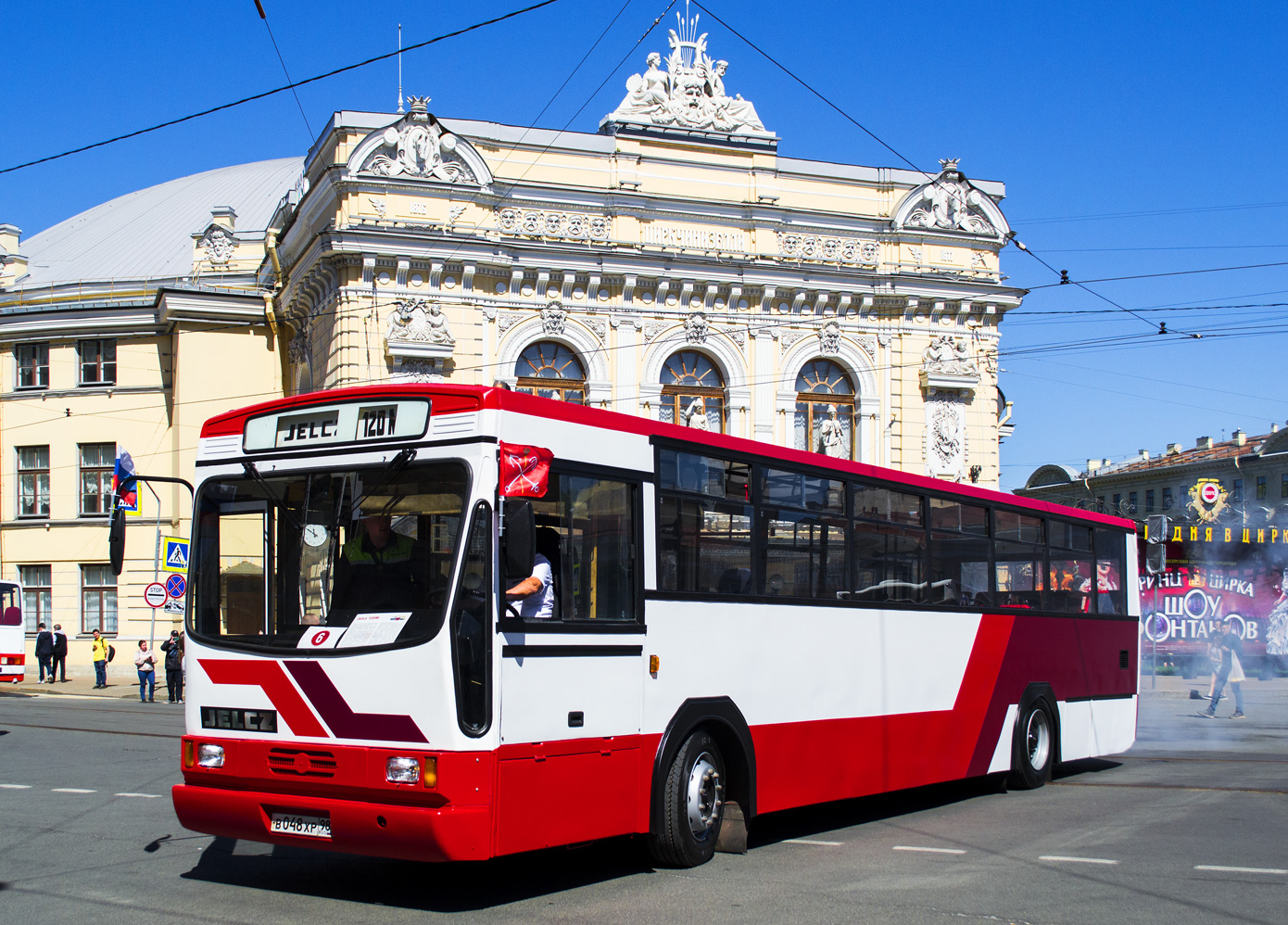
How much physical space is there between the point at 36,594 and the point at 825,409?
2364 cm

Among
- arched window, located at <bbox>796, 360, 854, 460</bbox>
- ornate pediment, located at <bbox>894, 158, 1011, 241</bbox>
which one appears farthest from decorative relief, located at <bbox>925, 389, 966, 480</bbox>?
ornate pediment, located at <bbox>894, 158, 1011, 241</bbox>

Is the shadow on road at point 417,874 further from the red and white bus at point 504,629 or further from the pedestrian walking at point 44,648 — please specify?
the pedestrian walking at point 44,648

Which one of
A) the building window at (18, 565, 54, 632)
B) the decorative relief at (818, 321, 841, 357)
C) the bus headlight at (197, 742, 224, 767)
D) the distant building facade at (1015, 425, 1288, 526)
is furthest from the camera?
the distant building facade at (1015, 425, 1288, 526)

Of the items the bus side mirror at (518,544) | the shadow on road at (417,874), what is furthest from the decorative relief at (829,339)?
the bus side mirror at (518,544)

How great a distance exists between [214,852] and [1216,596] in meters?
34.2

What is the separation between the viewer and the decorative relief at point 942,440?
35.1 meters

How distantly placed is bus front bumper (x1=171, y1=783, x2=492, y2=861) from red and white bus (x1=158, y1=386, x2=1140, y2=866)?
14 mm

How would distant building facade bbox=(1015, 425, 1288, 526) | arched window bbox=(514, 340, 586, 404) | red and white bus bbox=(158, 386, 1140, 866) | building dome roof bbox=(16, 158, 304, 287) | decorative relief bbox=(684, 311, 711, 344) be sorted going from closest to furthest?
red and white bus bbox=(158, 386, 1140, 866), arched window bbox=(514, 340, 586, 404), decorative relief bbox=(684, 311, 711, 344), building dome roof bbox=(16, 158, 304, 287), distant building facade bbox=(1015, 425, 1288, 526)

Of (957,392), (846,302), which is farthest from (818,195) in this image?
(957,392)

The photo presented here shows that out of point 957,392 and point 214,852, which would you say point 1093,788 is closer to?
point 214,852

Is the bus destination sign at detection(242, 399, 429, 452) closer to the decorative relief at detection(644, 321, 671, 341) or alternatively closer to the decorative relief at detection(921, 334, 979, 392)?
the decorative relief at detection(644, 321, 671, 341)

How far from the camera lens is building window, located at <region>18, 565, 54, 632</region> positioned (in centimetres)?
3838

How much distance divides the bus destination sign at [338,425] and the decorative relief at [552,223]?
79.9 ft

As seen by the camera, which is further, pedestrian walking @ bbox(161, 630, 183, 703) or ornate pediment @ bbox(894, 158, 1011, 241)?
ornate pediment @ bbox(894, 158, 1011, 241)
